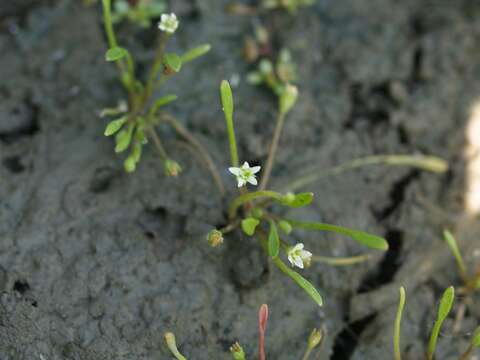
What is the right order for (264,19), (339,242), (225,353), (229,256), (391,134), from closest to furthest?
(225,353)
(229,256)
(339,242)
(391,134)
(264,19)

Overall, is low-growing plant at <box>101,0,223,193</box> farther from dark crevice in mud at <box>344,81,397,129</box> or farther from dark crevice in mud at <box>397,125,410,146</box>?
dark crevice in mud at <box>397,125,410,146</box>

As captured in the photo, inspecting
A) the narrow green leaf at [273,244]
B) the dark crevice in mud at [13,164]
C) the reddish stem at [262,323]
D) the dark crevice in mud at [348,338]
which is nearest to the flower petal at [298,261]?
the narrow green leaf at [273,244]

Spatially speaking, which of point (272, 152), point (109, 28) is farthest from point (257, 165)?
point (109, 28)

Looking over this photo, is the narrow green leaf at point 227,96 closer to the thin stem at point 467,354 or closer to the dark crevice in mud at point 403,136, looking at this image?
the dark crevice in mud at point 403,136

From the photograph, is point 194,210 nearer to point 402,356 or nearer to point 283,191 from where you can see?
point 283,191

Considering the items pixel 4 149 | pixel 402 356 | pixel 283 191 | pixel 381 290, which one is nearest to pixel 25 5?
pixel 4 149

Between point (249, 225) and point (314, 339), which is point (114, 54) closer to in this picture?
point (249, 225)
